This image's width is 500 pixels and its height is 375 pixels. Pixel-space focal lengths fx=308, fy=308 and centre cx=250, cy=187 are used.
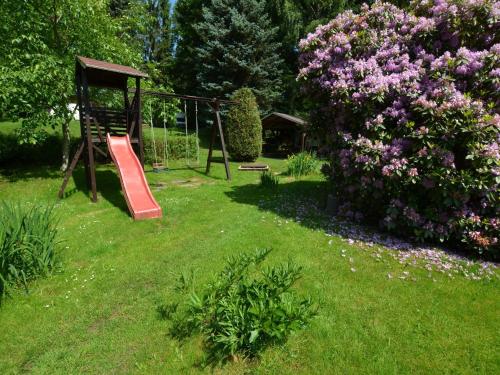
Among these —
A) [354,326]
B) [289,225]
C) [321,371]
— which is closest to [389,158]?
[289,225]

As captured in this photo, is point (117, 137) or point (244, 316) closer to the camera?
point (244, 316)

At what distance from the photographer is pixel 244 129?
17.4 m

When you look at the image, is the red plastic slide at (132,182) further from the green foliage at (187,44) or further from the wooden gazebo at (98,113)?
the green foliage at (187,44)

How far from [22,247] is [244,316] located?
304 centimetres

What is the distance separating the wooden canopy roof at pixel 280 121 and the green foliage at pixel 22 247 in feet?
59.2

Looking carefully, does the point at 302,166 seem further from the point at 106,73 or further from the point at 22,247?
the point at 22,247

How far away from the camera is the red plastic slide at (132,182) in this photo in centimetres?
701

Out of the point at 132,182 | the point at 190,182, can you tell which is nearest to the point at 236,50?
the point at 190,182

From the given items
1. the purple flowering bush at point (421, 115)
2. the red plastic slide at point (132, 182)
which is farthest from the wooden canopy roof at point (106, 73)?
the purple flowering bush at point (421, 115)

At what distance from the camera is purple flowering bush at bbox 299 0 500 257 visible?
4.66m

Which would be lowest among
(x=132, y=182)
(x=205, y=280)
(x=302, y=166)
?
(x=205, y=280)

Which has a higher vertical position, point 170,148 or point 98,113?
point 98,113

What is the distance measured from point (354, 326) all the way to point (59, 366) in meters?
2.96

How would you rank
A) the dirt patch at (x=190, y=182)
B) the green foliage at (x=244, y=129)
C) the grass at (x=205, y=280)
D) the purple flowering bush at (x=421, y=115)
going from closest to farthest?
1. the grass at (x=205, y=280)
2. the purple flowering bush at (x=421, y=115)
3. the dirt patch at (x=190, y=182)
4. the green foliage at (x=244, y=129)
